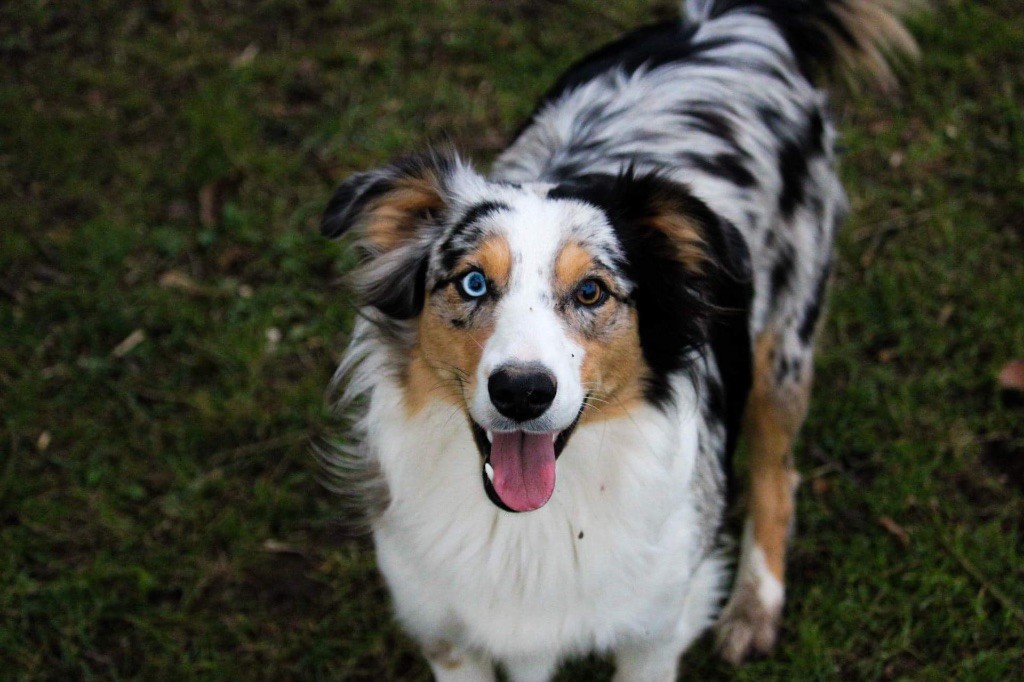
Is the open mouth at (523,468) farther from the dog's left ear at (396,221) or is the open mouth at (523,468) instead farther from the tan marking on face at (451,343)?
the dog's left ear at (396,221)

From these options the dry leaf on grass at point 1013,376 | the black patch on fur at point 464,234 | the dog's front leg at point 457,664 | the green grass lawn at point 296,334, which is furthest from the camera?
the dry leaf on grass at point 1013,376

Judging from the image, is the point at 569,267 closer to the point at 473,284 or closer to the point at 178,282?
the point at 473,284

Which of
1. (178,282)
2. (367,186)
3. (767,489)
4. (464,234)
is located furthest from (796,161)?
(178,282)

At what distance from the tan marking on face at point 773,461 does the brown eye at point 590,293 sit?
131cm

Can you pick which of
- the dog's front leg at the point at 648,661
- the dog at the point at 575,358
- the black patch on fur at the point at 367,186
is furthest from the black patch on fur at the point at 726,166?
the dog's front leg at the point at 648,661

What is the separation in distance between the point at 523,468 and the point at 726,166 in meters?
1.39

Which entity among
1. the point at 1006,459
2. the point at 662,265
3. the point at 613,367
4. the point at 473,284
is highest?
the point at 473,284

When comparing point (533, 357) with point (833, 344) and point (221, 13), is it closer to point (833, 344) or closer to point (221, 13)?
point (833, 344)

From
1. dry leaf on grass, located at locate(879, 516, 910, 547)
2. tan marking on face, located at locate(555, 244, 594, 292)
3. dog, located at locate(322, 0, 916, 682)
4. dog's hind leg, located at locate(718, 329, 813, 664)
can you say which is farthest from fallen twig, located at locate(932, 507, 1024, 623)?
tan marking on face, located at locate(555, 244, 594, 292)

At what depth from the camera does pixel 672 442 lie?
2746 millimetres

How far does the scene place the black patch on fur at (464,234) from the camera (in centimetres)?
256

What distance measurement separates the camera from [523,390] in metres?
2.21

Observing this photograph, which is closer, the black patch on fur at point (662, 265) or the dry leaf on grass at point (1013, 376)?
the black patch on fur at point (662, 265)

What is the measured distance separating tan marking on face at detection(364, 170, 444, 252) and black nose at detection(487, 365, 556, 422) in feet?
2.41
